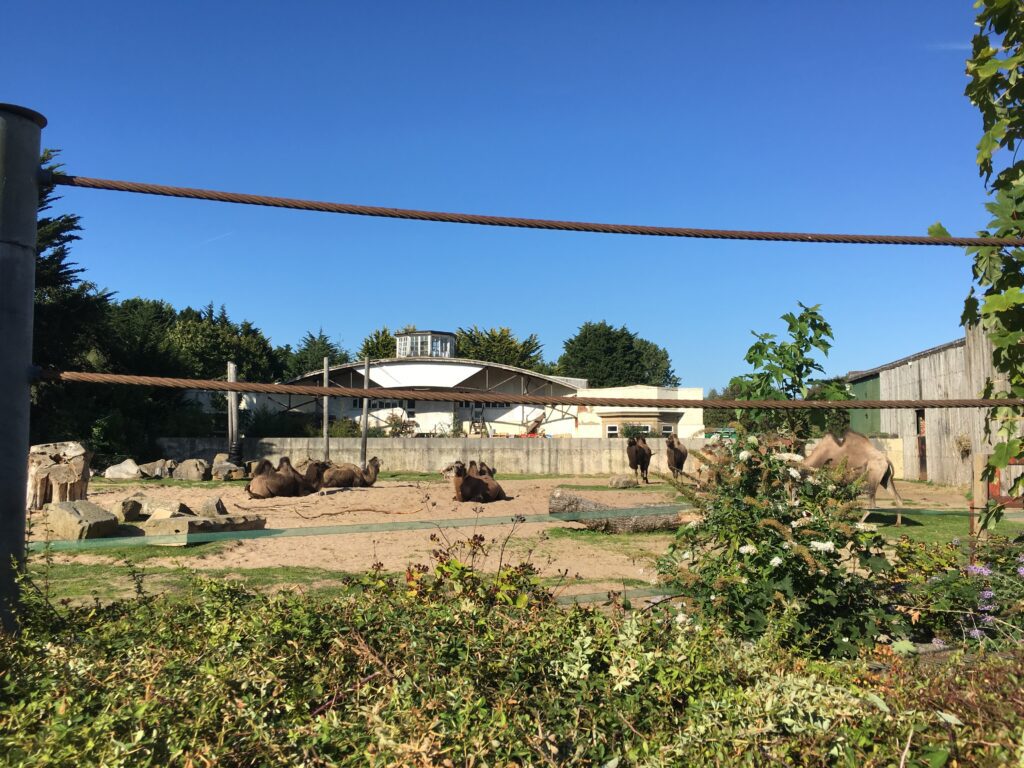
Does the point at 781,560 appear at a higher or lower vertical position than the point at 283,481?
higher

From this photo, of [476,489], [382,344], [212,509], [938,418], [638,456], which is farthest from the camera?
[382,344]

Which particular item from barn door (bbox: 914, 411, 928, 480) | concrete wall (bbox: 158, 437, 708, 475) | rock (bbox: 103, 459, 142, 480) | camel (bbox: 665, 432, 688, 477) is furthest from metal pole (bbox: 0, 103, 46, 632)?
concrete wall (bbox: 158, 437, 708, 475)

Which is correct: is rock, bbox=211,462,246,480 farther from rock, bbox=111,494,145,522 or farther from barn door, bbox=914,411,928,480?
barn door, bbox=914,411,928,480

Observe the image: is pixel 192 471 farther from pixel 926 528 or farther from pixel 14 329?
pixel 14 329

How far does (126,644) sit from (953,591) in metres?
3.85

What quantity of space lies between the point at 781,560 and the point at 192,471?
2188cm

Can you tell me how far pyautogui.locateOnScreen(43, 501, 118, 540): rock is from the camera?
9477 millimetres

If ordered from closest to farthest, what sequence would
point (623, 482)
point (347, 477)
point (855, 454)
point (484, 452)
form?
point (855, 454), point (347, 477), point (623, 482), point (484, 452)

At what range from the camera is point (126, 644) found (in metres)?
1.87

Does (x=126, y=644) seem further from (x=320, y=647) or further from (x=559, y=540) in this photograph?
(x=559, y=540)

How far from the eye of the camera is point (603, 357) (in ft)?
217

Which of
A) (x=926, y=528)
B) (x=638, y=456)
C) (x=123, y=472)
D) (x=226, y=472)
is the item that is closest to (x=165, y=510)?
(x=226, y=472)

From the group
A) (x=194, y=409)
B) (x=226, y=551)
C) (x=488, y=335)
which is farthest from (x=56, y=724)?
(x=488, y=335)

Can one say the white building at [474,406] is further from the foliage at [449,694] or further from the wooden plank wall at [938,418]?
the foliage at [449,694]
